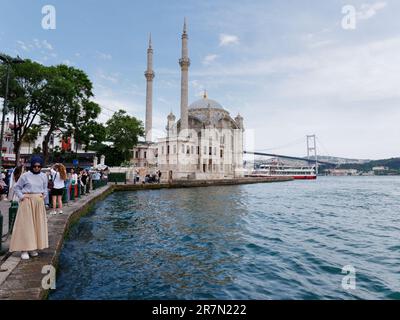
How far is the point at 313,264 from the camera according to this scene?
658 centimetres

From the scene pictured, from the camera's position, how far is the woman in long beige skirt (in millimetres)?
4875

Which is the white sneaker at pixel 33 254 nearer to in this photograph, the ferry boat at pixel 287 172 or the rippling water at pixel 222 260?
the rippling water at pixel 222 260

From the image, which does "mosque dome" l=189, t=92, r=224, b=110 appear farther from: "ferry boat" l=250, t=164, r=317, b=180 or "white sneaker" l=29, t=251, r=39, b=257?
"white sneaker" l=29, t=251, r=39, b=257

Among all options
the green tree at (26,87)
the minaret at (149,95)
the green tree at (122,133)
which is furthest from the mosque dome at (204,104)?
the green tree at (26,87)

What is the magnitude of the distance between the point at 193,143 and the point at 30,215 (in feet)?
173

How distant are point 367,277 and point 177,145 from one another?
4913 cm

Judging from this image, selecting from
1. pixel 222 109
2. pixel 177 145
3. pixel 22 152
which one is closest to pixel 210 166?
pixel 177 145

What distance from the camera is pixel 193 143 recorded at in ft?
189

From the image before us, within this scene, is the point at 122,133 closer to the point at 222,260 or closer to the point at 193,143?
the point at 193,143

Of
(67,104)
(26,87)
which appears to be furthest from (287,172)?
(26,87)

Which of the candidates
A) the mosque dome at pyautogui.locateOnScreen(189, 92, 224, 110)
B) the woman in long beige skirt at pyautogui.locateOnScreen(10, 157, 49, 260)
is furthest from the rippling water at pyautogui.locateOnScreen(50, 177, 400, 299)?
the mosque dome at pyautogui.locateOnScreen(189, 92, 224, 110)

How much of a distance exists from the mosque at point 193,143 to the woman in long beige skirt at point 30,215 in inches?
1666

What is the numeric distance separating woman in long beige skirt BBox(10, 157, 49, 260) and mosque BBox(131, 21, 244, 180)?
42305 mm

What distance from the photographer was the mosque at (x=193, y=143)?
52219 millimetres
